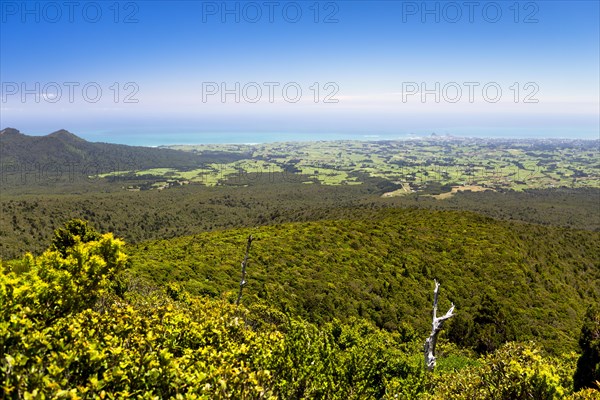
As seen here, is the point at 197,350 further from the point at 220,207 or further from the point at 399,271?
the point at 220,207

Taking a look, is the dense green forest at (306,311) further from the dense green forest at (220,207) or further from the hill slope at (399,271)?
the dense green forest at (220,207)

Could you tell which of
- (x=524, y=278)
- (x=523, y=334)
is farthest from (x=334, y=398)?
(x=524, y=278)

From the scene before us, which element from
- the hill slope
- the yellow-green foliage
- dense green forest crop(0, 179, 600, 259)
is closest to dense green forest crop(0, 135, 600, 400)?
the yellow-green foliage

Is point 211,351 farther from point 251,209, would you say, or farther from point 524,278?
point 251,209

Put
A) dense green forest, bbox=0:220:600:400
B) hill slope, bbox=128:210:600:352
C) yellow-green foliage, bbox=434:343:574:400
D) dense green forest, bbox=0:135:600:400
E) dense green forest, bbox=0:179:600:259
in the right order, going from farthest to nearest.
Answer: dense green forest, bbox=0:179:600:259 → hill slope, bbox=128:210:600:352 → yellow-green foliage, bbox=434:343:574:400 → dense green forest, bbox=0:135:600:400 → dense green forest, bbox=0:220:600:400

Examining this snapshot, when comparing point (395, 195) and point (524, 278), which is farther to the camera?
point (395, 195)

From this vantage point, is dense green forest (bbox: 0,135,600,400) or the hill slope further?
the hill slope

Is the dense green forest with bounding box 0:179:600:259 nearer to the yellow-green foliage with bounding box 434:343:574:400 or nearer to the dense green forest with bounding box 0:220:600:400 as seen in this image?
the dense green forest with bounding box 0:220:600:400

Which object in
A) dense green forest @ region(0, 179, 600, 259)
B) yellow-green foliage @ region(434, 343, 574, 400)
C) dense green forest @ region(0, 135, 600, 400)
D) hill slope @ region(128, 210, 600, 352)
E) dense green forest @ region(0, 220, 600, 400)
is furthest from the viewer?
dense green forest @ region(0, 179, 600, 259)
